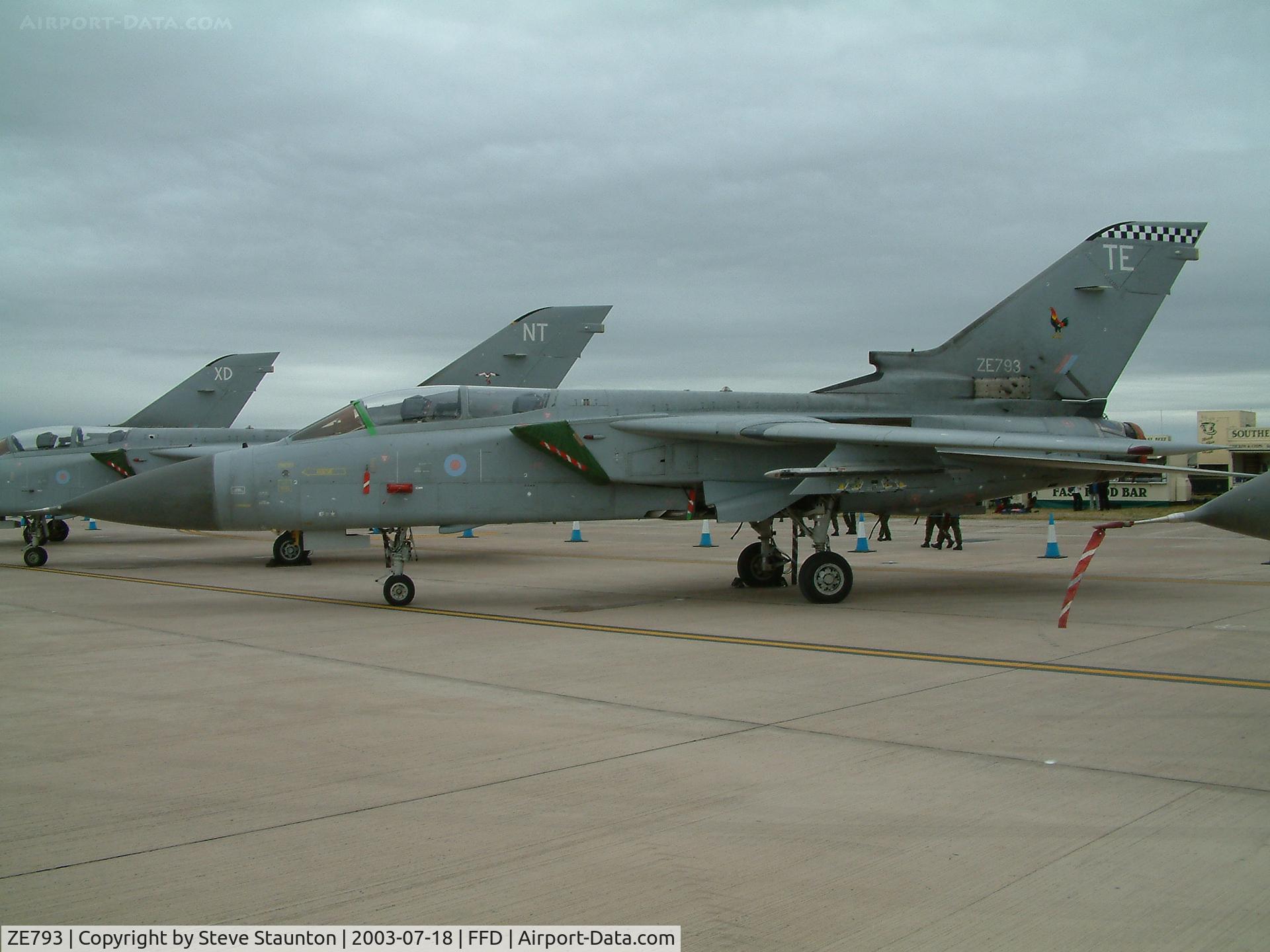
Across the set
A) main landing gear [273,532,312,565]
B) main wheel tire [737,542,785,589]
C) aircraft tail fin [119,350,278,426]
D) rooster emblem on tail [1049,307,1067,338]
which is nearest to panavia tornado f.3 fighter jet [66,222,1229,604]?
rooster emblem on tail [1049,307,1067,338]

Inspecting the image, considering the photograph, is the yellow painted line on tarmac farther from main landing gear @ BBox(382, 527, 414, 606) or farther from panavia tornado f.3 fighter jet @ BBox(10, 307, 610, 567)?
panavia tornado f.3 fighter jet @ BBox(10, 307, 610, 567)

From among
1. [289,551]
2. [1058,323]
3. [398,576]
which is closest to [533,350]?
[289,551]

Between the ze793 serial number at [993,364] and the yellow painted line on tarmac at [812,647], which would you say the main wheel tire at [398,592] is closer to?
the yellow painted line on tarmac at [812,647]

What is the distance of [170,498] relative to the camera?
456 inches

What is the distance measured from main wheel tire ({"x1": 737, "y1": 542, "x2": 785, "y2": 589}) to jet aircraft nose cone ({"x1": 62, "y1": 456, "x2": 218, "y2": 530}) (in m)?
6.68

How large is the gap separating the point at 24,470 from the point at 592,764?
67.4 ft

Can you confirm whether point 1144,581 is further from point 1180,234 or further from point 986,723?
point 986,723

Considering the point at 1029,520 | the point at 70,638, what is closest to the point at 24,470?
the point at 70,638

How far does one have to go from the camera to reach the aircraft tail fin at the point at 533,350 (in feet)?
73.4

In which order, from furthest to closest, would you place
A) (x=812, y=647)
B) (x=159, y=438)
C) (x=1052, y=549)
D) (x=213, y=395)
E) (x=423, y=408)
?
(x=213, y=395), (x=159, y=438), (x=1052, y=549), (x=423, y=408), (x=812, y=647)

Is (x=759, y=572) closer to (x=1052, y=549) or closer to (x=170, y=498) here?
(x=1052, y=549)

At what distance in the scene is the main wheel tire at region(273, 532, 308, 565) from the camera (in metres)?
19.2

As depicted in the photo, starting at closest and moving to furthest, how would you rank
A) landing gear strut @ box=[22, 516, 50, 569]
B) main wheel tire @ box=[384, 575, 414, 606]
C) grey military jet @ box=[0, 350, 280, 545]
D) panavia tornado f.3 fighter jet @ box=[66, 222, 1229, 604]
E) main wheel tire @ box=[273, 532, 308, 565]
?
panavia tornado f.3 fighter jet @ box=[66, 222, 1229, 604] → main wheel tire @ box=[384, 575, 414, 606] → landing gear strut @ box=[22, 516, 50, 569] → main wheel tire @ box=[273, 532, 308, 565] → grey military jet @ box=[0, 350, 280, 545]

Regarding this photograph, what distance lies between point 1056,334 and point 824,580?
15.7 feet
